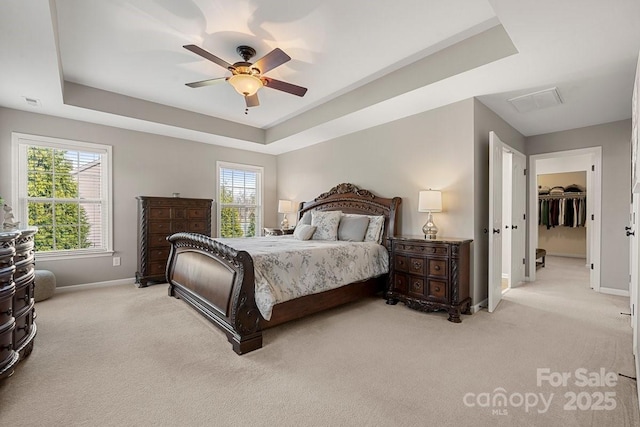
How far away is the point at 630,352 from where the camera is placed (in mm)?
2400

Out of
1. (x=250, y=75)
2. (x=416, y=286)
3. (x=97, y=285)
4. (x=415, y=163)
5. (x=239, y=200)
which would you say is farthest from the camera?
(x=239, y=200)

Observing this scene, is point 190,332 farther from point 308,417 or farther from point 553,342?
point 553,342

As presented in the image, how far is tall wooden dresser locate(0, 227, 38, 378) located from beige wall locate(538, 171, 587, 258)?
10.5 metres

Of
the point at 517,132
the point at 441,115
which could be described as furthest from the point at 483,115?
the point at 517,132

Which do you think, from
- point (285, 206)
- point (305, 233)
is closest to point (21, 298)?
point (305, 233)

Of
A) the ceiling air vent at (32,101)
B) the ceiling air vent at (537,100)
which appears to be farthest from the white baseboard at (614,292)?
the ceiling air vent at (32,101)

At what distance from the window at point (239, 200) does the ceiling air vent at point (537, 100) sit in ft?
15.6

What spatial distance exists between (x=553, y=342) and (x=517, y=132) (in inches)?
139

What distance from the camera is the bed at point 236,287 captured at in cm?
243

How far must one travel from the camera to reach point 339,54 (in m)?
3.07

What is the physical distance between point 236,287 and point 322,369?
3.11 ft

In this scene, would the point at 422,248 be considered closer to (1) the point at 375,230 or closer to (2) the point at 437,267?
(2) the point at 437,267

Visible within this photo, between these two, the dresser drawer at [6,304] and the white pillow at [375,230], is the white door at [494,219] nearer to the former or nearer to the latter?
the white pillow at [375,230]

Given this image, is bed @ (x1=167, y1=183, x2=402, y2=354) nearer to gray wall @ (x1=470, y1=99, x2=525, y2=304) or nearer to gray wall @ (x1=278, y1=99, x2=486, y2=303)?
gray wall @ (x1=278, y1=99, x2=486, y2=303)
